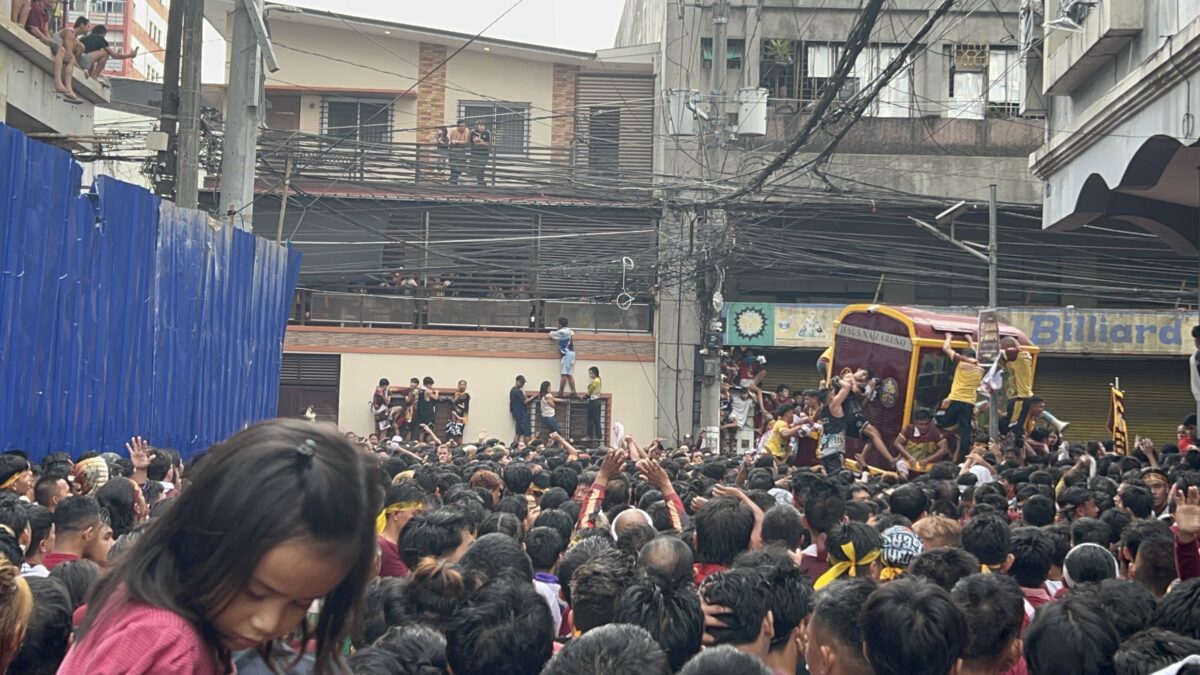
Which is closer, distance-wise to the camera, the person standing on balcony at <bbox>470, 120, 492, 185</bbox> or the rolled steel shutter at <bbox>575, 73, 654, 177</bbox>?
the person standing on balcony at <bbox>470, 120, 492, 185</bbox>

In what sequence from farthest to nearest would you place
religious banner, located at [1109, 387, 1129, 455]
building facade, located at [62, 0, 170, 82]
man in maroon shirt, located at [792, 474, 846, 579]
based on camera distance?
building facade, located at [62, 0, 170, 82]
religious banner, located at [1109, 387, 1129, 455]
man in maroon shirt, located at [792, 474, 846, 579]

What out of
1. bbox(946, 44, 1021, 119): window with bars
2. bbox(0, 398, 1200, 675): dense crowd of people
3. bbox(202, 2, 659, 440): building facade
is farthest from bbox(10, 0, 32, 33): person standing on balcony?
bbox(946, 44, 1021, 119): window with bars

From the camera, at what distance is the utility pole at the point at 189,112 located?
15.1 meters

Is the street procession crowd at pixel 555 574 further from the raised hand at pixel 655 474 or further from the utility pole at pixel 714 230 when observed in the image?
the utility pole at pixel 714 230

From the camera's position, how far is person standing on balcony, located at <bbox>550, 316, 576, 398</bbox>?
30.0 metres

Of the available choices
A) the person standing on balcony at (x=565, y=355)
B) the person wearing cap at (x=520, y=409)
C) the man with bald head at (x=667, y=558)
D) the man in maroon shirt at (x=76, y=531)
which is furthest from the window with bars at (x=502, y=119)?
the man with bald head at (x=667, y=558)

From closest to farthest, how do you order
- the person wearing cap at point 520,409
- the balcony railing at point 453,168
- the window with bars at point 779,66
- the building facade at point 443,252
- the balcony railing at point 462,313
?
the balcony railing at point 453,168, the person wearing cap at point 520,409, the building facade at point 443,252, the balcony railing at point 462,313, the window with bars at point 779,66

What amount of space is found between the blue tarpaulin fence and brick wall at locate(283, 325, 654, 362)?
1391cm

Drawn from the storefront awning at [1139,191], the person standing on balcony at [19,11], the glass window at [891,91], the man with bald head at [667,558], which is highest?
the glass window at [891,91]

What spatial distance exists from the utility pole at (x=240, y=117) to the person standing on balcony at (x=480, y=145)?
527 inches

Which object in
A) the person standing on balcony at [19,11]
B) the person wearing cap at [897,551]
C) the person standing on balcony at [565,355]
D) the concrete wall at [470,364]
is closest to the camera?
the person wearing cap at [897,551]

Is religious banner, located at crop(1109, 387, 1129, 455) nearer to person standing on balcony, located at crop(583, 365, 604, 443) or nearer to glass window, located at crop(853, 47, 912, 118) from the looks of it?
person standing on balcony, located at crop(583, 365, 604, 443)

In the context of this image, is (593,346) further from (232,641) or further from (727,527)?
(232,641)

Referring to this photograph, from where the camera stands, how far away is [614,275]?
30656 millimetres
